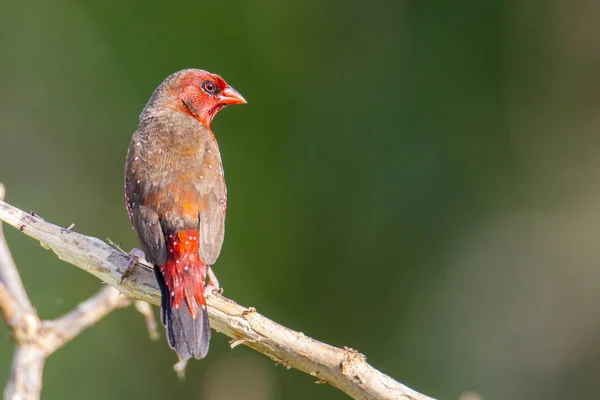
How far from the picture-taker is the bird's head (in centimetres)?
503

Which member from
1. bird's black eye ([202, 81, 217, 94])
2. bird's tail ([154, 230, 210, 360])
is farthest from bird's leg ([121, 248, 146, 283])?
bird's black eye ([202, 81, 217, 94])

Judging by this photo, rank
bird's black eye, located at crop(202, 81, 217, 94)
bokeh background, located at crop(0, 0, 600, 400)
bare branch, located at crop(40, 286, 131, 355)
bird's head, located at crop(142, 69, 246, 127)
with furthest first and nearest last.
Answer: bokeh background, located at crop(0, 0, 600, 400) → bird's black eye, located at crop(202, 81, 217, 94) → bird's head, located at crop(142, 69, 246, 127) → bare branch, located at crop(40, 286, 131, 355)

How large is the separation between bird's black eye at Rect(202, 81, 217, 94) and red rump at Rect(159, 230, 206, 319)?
1454mm

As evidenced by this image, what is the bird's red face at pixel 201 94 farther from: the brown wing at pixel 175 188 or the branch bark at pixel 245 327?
the branch bark at pixel 245 327

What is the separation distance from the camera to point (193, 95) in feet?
16.7

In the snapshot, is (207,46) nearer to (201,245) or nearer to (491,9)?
(491,9)

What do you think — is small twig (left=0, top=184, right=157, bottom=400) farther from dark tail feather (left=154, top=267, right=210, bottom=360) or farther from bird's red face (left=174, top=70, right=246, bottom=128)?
bird's red face (left=174, top=70, right=246, bottom=128)

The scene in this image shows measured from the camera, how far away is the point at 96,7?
812cm

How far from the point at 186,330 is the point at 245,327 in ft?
0.84

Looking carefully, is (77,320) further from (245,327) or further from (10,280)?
(245,327)

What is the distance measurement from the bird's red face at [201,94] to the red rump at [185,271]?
128 cm

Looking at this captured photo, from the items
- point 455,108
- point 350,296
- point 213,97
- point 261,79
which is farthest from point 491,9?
point 213,97

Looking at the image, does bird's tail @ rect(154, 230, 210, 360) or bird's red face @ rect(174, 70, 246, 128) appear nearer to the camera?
bird's tail @ rect(154, 230, 210, 360)

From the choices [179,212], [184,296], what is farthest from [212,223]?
[184,296]
